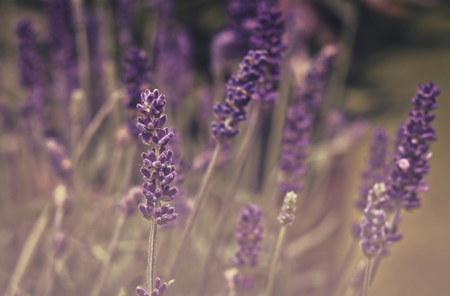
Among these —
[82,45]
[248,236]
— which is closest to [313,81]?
[248,236]

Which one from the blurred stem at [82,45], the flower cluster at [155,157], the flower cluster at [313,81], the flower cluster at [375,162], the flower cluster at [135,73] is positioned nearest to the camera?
the flower cluster at [155,157]

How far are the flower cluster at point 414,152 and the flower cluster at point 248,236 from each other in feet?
0.67

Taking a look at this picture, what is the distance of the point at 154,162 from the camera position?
50cm

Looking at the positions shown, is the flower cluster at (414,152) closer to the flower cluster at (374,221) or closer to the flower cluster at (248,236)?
the flower cluster at (374,221)

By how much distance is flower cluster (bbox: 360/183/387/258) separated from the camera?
554mm

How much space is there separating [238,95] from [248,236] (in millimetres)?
228

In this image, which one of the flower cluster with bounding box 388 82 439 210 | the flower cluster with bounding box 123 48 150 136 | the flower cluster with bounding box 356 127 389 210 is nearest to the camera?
the flower cluster with bounding box 388 82 439 210

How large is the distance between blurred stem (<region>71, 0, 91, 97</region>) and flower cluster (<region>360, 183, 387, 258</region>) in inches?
35.6

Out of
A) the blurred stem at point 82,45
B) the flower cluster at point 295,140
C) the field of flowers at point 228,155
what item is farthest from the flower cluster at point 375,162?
the blurred stem at point 82,45

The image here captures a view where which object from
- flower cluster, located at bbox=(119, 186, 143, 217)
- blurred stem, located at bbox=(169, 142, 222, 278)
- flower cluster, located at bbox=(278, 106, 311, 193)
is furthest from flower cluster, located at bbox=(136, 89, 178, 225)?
flower cluster, located at bbox=(278, 106, 311, 193)

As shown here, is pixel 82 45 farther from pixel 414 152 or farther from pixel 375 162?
pixel 414 152

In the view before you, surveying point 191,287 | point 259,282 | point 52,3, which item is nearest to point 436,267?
point 259,282

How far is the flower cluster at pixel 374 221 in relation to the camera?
21.8 inches

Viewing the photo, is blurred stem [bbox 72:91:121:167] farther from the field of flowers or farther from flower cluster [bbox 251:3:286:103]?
flower cluster [bbox 251:3:286:103]
